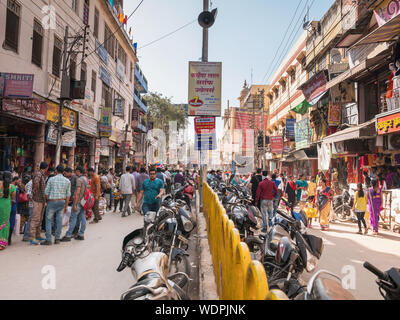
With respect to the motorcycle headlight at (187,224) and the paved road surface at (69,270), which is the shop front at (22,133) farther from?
the motorcycle headlight at (187,224)

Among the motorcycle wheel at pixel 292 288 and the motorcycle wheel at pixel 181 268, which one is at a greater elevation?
the motorcycle wheel at pixel 292 288

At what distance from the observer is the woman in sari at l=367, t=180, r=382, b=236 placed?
884 centimetres

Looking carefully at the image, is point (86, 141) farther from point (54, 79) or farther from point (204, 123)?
point (204, 123)

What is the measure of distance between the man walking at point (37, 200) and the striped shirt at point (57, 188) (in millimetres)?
436

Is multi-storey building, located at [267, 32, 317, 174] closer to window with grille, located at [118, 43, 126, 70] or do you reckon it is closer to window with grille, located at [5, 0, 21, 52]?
window with grille, located at [118, 43, 126, 70]

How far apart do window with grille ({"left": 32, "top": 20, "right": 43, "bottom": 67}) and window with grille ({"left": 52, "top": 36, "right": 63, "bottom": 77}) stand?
1287 millimetres

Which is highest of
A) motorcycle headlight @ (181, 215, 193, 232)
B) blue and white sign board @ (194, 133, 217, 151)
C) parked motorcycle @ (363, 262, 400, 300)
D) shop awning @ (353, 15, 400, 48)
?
shop awning @ (353, 15, 400, 48)

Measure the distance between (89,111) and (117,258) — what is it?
1415 cm

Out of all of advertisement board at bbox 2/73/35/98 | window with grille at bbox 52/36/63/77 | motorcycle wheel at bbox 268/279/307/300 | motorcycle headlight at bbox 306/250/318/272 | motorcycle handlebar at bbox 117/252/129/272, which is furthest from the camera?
window with grille at bbox 52/36/63/77

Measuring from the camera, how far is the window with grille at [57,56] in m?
14.4

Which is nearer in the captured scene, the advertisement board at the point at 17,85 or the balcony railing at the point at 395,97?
the advertisement board at the point at 17,85

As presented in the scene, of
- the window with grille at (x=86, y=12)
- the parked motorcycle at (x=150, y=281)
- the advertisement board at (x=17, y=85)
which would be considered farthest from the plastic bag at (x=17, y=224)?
the window with grille at (x=86, y=12)

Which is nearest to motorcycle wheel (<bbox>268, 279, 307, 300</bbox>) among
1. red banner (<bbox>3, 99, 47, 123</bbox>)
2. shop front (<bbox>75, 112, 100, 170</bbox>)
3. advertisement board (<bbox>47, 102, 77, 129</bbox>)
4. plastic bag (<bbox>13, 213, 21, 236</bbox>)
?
plastic bag (<bbox>13, 213, 21, 236</bbox>)
